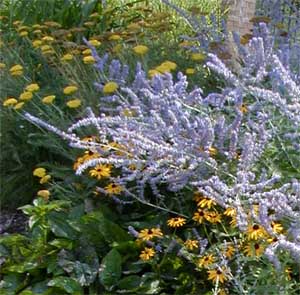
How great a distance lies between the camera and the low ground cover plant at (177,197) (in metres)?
2.19

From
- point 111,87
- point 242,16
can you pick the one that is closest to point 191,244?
point 111,87

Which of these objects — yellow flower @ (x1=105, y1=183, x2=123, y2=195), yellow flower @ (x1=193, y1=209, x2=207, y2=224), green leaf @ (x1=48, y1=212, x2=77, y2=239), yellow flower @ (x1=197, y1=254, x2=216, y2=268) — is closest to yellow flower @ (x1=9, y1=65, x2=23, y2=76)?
green leaf @ (x1=48, y1=212, x2=77, y2=239)

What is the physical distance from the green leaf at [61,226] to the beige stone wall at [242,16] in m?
1.74

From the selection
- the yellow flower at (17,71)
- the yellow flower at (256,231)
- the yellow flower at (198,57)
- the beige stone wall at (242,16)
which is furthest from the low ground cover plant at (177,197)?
the beige stone wall at (242,16)

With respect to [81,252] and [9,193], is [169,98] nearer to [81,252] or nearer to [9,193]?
[81,252]

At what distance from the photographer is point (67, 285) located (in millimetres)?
2604

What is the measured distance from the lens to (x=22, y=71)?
3848mm

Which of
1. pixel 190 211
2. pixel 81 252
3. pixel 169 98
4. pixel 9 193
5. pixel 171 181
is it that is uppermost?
pixel 169 98

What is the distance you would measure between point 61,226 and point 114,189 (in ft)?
0.94

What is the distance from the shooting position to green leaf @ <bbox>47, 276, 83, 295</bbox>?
2594 millimetres

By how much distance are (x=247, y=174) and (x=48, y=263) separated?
3.20ft

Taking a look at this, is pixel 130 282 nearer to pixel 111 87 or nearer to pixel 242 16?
pixel 111 87

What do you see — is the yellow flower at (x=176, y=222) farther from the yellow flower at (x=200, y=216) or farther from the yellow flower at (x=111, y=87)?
the yellow flower at (x=111, y=87)

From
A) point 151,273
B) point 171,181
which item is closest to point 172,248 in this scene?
point 151,273
